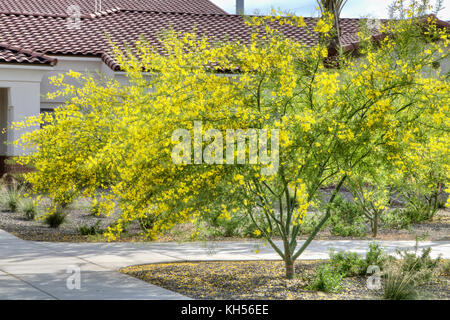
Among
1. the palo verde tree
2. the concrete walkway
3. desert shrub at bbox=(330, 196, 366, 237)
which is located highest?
the palo verde tree

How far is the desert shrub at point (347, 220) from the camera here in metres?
13.1

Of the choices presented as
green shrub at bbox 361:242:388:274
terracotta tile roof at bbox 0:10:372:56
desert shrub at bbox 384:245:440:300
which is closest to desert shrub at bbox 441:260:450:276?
desert shrub at bbox 384:245:440:300

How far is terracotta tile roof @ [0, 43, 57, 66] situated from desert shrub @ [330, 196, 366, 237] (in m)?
10.6

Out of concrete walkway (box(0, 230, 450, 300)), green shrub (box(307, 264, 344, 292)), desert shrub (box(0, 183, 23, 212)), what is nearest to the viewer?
→ concrete walkway (box(0, 230, 450, 300))

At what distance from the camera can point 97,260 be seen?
9328mm

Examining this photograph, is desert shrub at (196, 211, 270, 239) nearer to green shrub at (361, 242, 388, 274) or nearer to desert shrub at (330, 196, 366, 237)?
green shrub at (361, 242, 388, 274)

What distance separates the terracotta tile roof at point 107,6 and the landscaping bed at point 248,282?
22053 mm

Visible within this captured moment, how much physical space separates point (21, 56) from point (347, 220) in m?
11.7

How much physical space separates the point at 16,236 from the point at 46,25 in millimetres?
13740

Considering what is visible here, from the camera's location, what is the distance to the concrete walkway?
7070mm

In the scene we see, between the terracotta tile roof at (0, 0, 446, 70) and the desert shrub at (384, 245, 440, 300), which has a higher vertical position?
the terracotta tile roof at (0, 0, 446, 70)

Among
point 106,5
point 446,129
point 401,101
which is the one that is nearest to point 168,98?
point 401,101

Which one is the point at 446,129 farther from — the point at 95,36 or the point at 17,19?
the point at 17,19

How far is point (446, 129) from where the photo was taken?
7758 mm
